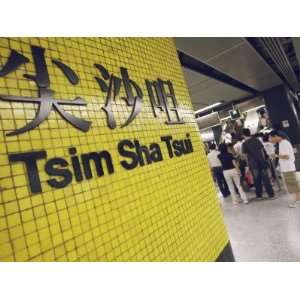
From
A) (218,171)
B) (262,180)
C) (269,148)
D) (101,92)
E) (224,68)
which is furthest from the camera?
(218,171)

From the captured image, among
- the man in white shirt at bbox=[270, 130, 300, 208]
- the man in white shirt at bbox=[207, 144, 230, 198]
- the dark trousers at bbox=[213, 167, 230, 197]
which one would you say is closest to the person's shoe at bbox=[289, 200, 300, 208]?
the man in white shirt at bbox=[270, 130, 300, 208]

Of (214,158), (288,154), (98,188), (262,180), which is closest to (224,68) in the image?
(288,154)

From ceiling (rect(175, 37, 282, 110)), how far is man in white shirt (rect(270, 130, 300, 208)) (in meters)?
1.65

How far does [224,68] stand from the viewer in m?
5.84

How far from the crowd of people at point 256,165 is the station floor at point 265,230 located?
36 cm

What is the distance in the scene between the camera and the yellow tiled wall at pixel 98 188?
1.21 m

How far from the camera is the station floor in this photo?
11.0ft

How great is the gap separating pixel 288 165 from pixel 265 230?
59.4 inches

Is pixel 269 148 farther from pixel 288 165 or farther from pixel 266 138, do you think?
pixel 288 165

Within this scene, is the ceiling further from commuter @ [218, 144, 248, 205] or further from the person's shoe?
the person's shoe

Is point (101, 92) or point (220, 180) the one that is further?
point (220, 180)
